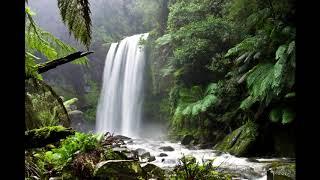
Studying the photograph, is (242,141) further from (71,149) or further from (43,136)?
(43,136)

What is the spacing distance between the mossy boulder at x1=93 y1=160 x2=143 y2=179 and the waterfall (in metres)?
15.5

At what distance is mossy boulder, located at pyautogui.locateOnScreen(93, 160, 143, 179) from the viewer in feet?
16.0

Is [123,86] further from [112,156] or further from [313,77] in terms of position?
[313,77]

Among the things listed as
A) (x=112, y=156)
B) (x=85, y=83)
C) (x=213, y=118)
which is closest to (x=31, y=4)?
(x=85, y=83)

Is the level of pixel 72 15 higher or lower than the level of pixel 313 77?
higher

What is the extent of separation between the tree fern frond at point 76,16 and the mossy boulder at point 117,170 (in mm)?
3191

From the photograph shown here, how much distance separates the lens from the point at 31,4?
33594mm

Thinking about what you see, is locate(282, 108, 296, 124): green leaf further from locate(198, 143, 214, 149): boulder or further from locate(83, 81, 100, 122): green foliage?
locate(83, 81, 100, 122): green foliage

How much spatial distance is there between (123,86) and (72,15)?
20057 millimetres

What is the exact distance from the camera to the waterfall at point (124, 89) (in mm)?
21406

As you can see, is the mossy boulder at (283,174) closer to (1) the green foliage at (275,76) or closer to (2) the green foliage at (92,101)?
(1) the green foliage at (275,76)

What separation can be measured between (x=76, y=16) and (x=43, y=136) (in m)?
2.03

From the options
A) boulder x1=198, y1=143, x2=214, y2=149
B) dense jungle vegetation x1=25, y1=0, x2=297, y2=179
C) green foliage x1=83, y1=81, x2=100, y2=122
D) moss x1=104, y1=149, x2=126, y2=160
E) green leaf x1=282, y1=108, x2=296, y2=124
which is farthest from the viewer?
green foliage x1=83, y1=81, x2=100, y2=122

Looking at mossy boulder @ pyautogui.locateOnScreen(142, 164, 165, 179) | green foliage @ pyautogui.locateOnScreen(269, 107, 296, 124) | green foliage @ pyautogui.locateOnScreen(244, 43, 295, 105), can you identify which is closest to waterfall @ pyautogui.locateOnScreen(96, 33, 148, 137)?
green foliage @ pyautogui.locateOnScreen(244, 43, 295, 105)
